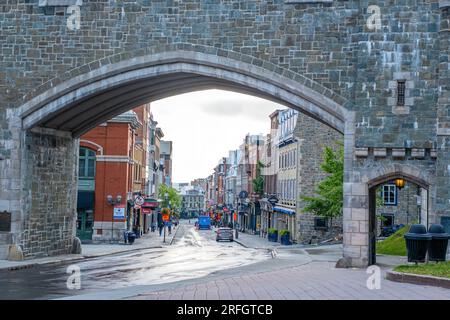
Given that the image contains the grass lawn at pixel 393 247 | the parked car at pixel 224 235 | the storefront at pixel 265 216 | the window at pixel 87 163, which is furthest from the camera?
the storefront at pixel 265 216

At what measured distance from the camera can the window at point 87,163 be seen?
4997 centimetres

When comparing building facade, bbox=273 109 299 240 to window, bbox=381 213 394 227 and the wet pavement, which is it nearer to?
window, bbox=381 213 394 227

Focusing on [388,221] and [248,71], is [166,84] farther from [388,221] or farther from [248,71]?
[388,221]

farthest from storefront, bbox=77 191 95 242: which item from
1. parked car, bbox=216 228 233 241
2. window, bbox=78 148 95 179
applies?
parked car, bbox=216 228 233 241

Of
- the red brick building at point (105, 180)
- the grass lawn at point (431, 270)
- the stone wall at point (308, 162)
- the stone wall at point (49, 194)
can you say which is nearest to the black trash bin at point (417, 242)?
the grass lawn at point (431, 270)

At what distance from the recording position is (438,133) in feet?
75.4

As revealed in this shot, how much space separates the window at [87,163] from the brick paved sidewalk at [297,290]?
105 ft

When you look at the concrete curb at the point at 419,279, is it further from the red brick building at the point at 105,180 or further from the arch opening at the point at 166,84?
the red brick building at the point at 105,180

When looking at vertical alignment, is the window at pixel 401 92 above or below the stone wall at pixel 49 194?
above

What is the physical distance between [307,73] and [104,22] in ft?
25.5

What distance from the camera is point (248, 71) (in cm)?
2525

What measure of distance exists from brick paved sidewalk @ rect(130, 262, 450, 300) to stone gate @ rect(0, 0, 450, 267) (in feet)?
17.8

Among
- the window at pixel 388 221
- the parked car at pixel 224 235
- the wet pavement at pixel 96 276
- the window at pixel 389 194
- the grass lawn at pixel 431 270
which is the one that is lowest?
the parked car at pixel 224 235
